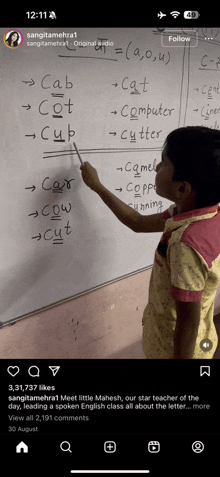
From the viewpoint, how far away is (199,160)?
639 millimetres


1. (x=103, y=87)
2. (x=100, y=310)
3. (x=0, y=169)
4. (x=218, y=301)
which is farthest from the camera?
(x=218, y=301)

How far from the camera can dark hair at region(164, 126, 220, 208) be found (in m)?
0.64

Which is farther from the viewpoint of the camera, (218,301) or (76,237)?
(218,301)

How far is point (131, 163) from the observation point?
103 centimetres

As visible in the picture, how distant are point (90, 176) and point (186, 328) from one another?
47 cm

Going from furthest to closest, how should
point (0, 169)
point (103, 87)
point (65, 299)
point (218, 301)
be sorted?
point (218, 301) → point (65, 299) → point (103, 87) → point (0, 169)

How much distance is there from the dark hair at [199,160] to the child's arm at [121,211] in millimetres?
278

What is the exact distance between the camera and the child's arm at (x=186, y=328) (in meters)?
0.67
